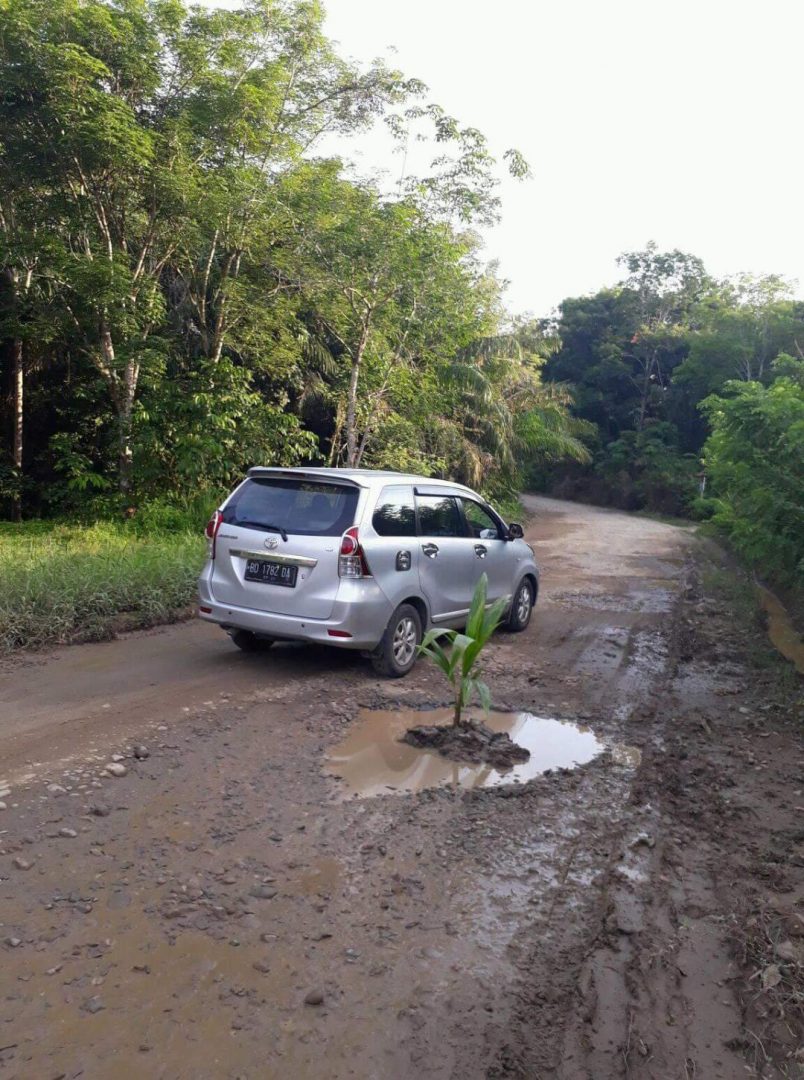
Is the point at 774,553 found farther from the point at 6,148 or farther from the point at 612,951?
the point at 6,148

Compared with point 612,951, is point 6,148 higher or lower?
higher

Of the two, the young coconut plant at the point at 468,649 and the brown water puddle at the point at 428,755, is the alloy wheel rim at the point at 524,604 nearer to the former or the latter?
the brown water puddle at the point at 428,755

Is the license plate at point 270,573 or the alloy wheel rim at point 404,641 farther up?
the license plate at point 270,573

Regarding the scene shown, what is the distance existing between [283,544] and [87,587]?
270 cm

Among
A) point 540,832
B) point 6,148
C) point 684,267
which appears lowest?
point 540,832

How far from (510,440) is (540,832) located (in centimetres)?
2333

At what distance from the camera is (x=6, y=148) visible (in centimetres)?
1292

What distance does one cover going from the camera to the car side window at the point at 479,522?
8.97m

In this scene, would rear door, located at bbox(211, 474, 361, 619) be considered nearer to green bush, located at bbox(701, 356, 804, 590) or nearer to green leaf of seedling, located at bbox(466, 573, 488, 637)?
green leaf of seedling, located at bbox(466, 573, 488, 637)

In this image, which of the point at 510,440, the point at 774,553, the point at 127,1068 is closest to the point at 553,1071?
the point at 127,1068

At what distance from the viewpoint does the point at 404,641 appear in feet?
24.9

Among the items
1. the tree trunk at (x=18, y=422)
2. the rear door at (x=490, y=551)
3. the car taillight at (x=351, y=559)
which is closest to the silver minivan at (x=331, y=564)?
the car taillight at (x=351, y=559)

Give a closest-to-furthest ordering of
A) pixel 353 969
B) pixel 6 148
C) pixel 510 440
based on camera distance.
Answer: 1. pixel 353 969
2. pixel 6 148
3. pixel 510 440

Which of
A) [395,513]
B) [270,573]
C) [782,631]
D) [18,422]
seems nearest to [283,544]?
[270,573]
